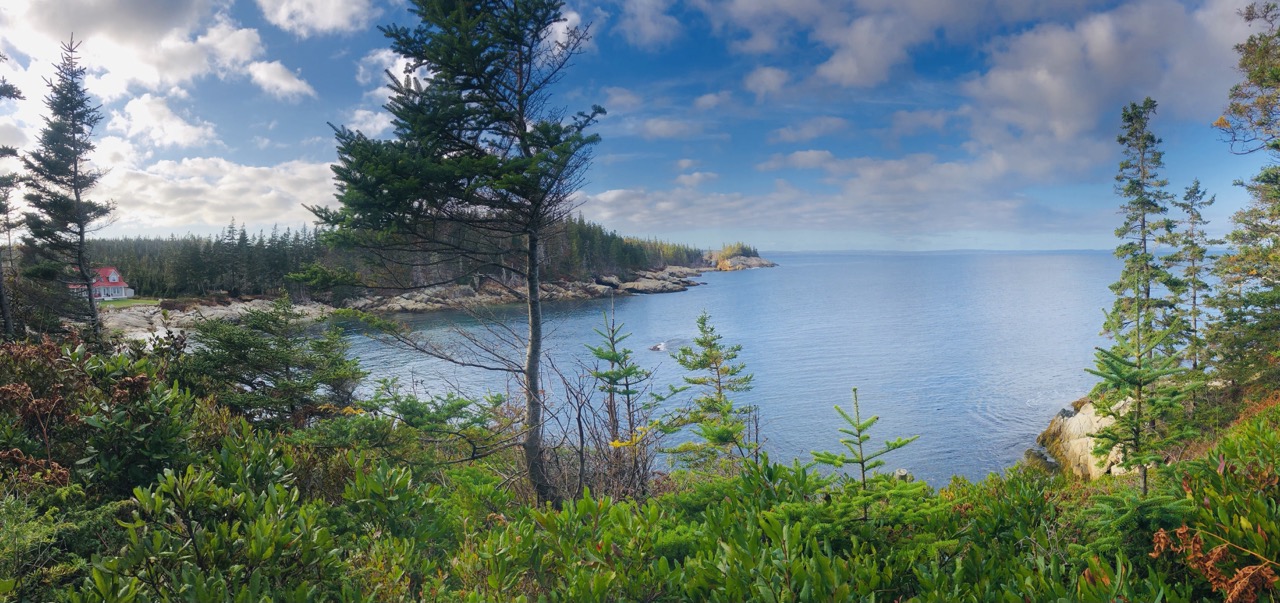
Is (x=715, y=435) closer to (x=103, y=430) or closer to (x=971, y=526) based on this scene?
(x=971, y=526)

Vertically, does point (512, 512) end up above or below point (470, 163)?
below

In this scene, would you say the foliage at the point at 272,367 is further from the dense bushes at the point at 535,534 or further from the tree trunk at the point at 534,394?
the dense bushes at the point at 535,534

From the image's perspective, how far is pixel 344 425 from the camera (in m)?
7.87

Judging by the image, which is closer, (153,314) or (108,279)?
(153,314)

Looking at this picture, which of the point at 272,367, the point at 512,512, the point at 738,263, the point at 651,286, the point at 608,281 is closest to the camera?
the point at 512,512

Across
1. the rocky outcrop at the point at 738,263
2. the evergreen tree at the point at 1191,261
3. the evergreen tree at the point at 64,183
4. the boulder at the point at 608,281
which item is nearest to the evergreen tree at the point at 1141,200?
the evergreen tree at the point at 1191,261

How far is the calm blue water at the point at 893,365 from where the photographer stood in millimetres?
19703

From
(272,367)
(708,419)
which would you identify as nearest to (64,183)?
(272,367)

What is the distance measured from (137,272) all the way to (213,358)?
75112mm

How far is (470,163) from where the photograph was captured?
8.47m

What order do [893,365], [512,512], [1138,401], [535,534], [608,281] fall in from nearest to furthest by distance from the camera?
1. [535,534]
2. [1138,401]
3. [512,512]
4. [893,365]
5. [608,281]

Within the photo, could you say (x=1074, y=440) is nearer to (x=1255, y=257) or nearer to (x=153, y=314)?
(x=1255, y=257)

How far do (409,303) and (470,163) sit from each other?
51168 mm

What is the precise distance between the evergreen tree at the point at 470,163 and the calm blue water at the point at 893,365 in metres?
1.64
